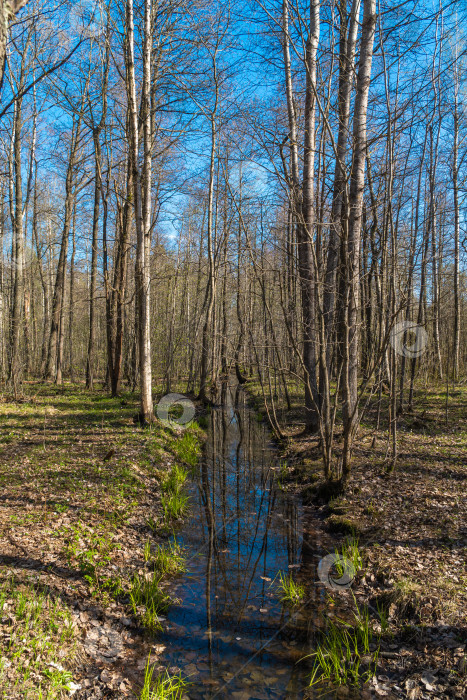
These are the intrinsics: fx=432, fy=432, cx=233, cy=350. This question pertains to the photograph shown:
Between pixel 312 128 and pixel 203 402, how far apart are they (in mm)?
9084

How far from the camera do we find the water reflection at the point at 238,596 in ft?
10.5

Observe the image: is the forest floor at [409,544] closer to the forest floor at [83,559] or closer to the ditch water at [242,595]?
the ditch water at [242,595]

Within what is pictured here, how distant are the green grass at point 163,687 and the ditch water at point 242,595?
91 mm

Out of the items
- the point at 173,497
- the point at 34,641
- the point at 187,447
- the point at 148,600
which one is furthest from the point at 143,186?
the point at 34,641

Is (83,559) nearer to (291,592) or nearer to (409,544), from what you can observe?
(291,592)

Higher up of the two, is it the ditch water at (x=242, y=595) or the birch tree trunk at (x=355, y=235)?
the birch tree trunk at (x=355, y=235)

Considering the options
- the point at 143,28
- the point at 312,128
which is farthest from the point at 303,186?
the point at 143,28

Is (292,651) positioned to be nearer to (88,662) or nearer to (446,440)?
(88,662)

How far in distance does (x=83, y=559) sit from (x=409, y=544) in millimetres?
3338

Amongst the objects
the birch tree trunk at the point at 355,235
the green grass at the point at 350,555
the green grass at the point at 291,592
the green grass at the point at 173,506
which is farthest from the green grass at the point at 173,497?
the birch tree trunk at the point at 355,235

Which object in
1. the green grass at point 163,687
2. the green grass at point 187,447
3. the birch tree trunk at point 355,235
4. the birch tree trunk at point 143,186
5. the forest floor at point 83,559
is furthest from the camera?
the birch tree trunk at point 143,186

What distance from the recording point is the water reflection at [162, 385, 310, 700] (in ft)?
10.5

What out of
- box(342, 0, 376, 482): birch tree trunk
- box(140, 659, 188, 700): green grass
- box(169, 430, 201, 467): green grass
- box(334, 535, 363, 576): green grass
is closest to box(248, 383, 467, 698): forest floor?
box(334, 535, 363, 576): green grass

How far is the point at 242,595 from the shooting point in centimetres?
423
